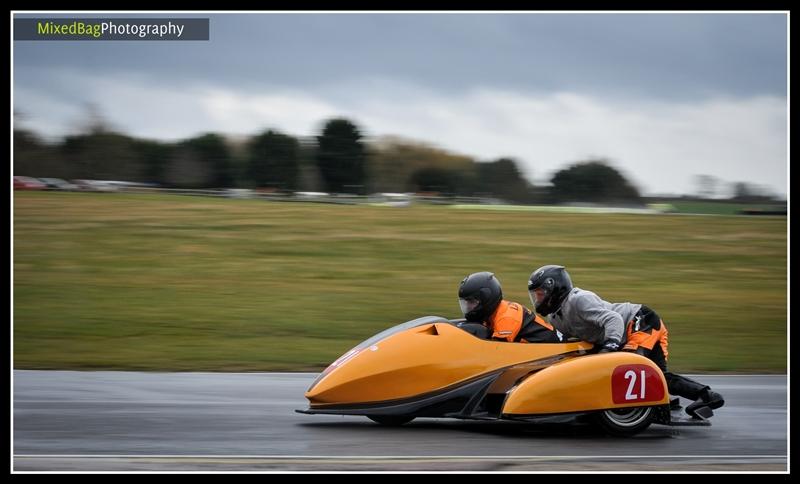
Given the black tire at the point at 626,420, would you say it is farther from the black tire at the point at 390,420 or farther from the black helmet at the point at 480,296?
the black tire at the point at 390,420

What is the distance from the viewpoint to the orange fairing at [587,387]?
6832 millimetres

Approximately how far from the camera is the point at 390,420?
24.3 ft

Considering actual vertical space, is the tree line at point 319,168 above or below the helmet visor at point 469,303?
above

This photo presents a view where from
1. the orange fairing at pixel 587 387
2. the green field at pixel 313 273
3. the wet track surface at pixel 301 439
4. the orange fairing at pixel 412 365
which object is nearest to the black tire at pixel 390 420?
the wet track surface at pixel 301 439

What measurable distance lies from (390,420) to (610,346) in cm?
179

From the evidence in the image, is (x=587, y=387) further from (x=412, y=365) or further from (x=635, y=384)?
(x=412, y=365)

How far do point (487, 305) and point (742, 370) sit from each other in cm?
606

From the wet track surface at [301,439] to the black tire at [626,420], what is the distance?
0.26ft

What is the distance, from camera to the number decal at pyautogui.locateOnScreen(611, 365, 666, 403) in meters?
6.90

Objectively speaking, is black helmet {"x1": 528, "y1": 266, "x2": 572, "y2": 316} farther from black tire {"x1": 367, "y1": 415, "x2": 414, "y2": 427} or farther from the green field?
the green field

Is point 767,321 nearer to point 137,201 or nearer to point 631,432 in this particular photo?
point 631,432

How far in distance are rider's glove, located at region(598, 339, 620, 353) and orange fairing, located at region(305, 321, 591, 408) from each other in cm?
44

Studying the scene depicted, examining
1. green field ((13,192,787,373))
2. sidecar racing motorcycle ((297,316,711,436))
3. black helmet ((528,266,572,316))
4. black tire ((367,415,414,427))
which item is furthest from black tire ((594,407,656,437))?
green field ((13,192,787,373))

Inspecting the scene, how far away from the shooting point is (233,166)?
888 inches
